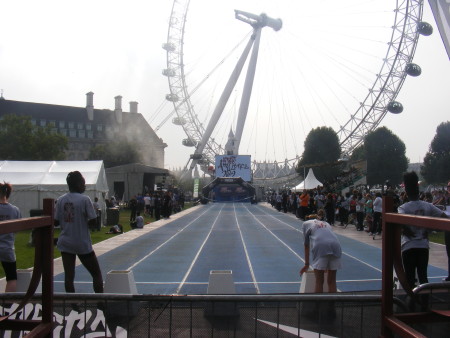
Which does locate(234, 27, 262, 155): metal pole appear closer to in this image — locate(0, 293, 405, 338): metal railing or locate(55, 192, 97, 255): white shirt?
locate(55, 192, 97, 255): white shirt

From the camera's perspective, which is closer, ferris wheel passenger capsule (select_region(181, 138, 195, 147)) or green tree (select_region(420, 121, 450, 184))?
ferris wheel passenger capsule (select_region(181, 138, 195, 147))

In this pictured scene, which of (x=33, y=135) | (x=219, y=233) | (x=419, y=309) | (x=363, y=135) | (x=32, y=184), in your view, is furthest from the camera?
(x=33, y=135)

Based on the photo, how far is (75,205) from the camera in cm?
692

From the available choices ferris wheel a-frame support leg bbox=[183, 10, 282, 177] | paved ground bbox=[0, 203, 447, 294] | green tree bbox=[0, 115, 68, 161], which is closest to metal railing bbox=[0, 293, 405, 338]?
paved ground bbox=[0, 203, 447, 294]

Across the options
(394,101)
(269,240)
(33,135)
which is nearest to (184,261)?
(269,240)

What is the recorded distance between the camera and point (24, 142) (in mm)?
63719

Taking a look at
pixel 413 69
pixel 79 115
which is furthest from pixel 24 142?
pixel 79 115

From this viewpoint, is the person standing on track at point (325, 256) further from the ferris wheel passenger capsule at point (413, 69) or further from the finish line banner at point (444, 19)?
the ferris wheel passenger capsule at point (413, 69)

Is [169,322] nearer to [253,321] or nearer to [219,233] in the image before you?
[253,321]

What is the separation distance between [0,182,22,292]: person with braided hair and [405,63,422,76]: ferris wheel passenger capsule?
4665cm

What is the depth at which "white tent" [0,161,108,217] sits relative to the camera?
2602 cm

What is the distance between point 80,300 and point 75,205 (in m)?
2.92

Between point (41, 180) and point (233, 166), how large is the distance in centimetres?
3823

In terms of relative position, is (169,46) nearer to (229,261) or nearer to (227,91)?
(227,91)
